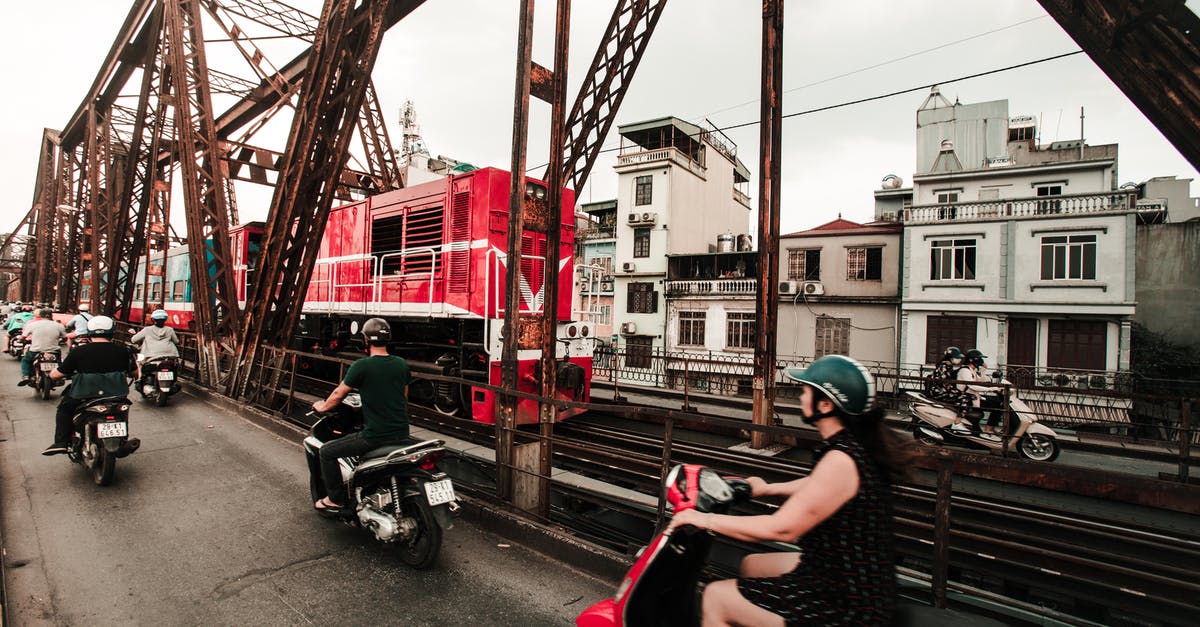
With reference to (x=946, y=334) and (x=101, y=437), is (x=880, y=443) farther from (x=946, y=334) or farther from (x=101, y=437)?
(x=946, y=334)

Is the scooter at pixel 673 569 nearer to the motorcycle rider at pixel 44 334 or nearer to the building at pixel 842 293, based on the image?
the motorcycle rider at pixel 44 334

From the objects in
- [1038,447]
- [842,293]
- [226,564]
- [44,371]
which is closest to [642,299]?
[842,293]

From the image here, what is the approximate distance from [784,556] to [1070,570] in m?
3.63

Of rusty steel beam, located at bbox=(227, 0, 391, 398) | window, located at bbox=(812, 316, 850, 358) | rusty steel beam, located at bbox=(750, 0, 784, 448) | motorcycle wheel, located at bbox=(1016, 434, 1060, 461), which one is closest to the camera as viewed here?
rusty steel beam, located at bbox=(750, 0, 784, 448)

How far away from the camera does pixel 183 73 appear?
999cm

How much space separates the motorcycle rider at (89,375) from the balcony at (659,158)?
26094 mm

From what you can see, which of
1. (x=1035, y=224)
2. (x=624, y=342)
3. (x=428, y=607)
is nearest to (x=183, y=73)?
(x=428, y=607)

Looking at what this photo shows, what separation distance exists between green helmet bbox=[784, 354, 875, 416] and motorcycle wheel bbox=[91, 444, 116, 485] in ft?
21.4

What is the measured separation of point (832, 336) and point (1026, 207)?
804 centimetres

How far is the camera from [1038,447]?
8.19 meters

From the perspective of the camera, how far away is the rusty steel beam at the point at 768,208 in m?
7.05

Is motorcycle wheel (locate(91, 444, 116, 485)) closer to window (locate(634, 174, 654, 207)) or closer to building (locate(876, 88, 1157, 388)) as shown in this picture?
building (locate(876, 88, 1157, 388))

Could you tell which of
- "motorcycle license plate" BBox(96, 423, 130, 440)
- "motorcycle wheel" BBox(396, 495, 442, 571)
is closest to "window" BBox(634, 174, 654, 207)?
"motorcycle license plate" BBox(96, 423, 130, 440)

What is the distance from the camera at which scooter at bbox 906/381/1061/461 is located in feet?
26.6
